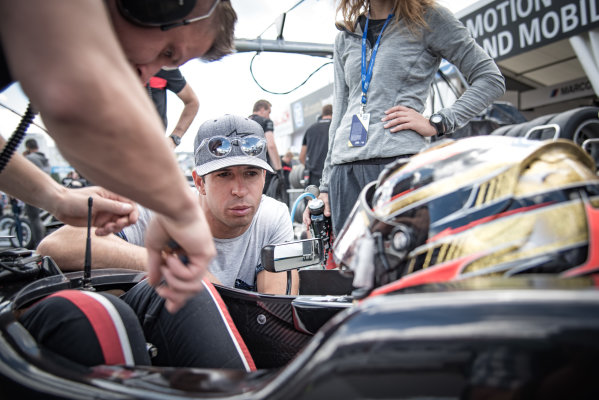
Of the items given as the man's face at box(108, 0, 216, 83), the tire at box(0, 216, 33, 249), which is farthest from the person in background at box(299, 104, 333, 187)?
the tire at box(0, 216, 33, 249)

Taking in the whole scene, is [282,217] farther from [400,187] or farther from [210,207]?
[400,187]

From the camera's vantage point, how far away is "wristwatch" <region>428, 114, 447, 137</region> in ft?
5.59

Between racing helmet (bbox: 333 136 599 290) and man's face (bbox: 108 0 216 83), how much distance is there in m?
0.47

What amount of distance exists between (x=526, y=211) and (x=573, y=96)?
8309 millimetres

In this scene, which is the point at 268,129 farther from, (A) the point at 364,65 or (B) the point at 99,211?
(B) the point at 99,211

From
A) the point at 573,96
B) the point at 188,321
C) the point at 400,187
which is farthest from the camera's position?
the point at 573,96

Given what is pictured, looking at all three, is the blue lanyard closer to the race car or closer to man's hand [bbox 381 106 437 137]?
man's hand [bbox 381 106 437 137]

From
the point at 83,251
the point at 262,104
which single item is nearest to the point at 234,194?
the point at 83,251

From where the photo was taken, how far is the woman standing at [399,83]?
1690 millimetres

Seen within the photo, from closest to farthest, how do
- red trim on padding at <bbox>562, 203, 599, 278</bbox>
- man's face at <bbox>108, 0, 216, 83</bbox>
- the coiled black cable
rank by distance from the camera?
red trim on padding at <bbox>562, 203, 599, 278</bbox> < man's face at <bbox>108, 0, 216, 83</bbox> < the coiled black cable

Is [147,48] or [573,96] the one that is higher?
[573,96]

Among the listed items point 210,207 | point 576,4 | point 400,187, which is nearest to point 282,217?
point 210,207

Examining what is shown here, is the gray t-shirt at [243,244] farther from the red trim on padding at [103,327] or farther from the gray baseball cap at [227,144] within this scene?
the red trim on padding at [103,327]

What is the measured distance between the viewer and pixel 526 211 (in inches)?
24.9
